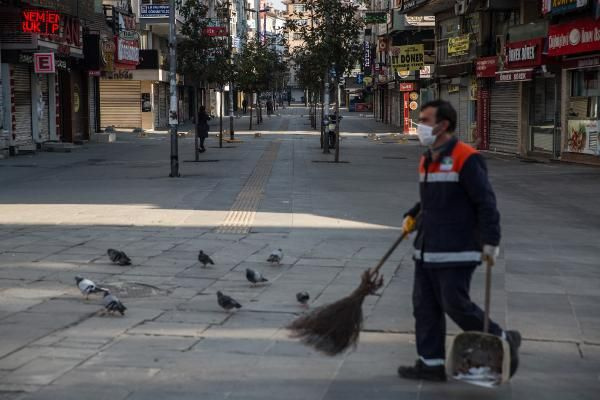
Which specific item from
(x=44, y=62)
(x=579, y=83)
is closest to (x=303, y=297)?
(x=579, y=83)

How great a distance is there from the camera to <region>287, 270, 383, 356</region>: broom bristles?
6.01 m

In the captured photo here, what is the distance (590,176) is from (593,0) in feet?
16.8

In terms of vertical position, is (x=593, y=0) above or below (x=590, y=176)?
above

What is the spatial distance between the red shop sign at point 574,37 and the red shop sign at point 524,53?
1.03 meters

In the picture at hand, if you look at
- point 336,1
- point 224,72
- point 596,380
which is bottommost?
point 596,380

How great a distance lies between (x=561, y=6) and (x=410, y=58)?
1688cm

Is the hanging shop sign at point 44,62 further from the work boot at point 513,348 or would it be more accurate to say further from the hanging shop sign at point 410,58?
the work boot at point 513,348

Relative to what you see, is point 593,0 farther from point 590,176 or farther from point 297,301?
point 297,301

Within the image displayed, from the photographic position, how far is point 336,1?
95.6 ft

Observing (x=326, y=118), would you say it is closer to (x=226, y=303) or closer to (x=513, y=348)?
(x=226, y=303)

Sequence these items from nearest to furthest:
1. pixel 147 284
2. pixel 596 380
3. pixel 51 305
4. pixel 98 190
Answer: pixel 596 380 < pixel 51 305 < pixel 147 284 < pixel 98 190

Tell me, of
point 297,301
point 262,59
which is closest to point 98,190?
point 297,301

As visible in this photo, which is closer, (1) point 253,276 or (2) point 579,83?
(1) point 253,276

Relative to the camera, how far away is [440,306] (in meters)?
5.90
